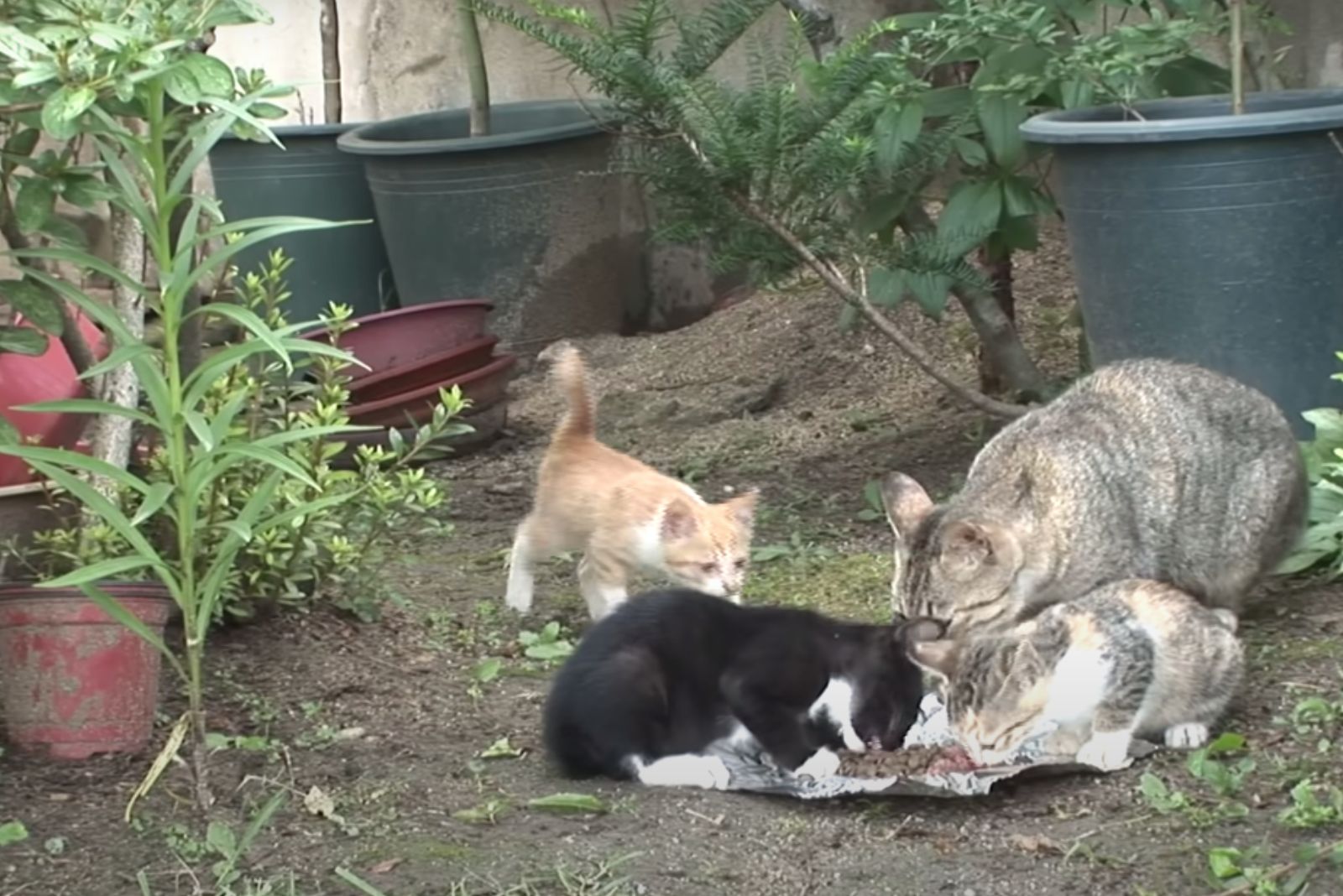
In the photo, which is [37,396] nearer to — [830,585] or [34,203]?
[34,203]

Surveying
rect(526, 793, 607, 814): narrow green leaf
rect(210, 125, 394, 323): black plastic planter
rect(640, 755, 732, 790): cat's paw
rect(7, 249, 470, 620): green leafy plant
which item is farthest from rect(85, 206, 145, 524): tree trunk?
rect(210, 125, 394, 323): black plastic planter

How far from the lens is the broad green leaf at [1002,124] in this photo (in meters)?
6.17

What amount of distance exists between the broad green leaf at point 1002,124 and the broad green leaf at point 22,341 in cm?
341

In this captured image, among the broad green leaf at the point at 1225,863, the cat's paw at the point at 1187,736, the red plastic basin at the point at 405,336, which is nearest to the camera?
the broad green leaf at the point at 1225,863

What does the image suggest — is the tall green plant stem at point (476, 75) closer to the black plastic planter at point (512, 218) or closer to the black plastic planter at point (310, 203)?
the black plastic planter at point (512, 218)

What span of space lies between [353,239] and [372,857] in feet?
19.6

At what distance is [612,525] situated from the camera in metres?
5.08

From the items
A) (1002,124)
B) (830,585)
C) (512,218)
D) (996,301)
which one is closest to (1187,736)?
(830,585)

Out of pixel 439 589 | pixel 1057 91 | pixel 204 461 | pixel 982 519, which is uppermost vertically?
pixel 1057 91

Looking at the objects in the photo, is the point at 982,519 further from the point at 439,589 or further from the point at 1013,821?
the point at 439,589

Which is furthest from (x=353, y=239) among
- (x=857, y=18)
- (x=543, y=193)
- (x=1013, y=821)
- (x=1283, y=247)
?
(x=1013, y=821)

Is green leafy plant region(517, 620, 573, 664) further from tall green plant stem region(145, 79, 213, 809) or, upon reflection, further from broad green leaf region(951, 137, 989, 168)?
broad green leaf region(951, 137, 989, 168)

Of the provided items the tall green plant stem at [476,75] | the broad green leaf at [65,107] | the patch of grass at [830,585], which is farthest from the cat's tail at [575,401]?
the tall green plant stem at [476,75]

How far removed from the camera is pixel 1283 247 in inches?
219
